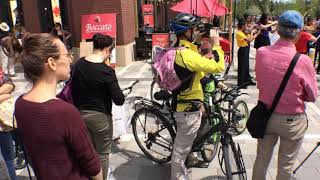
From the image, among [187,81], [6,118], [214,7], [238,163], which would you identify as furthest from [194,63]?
[214,7]

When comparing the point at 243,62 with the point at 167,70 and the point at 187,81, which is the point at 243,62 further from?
the point at 167,70

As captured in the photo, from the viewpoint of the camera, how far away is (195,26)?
337 centimetres

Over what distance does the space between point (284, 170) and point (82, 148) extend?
77.6 inches

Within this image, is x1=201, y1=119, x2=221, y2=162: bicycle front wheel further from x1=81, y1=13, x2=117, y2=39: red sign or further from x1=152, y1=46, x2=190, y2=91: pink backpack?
x1=81, y1=13, x2=117, y2=39: red sign

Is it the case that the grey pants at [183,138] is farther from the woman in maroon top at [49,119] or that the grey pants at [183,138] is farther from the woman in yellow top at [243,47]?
the woman in yellow top at [243,47]

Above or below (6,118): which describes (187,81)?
above

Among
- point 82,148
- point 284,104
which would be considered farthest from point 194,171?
point 82,148

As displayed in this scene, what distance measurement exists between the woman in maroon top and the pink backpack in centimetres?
154

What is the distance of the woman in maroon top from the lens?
1.67 metres

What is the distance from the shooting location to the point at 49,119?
1655 mm

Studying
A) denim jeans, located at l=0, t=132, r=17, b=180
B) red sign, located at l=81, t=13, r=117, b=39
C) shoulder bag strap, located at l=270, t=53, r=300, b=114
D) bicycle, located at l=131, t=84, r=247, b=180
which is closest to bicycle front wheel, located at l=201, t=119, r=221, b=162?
bicycle, located at l=131, t=84, r=247, b=180

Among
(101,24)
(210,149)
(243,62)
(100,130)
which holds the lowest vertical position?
(210,149)

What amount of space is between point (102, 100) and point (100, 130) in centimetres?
31

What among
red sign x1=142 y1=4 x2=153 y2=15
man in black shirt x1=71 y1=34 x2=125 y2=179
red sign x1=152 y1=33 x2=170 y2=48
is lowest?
red sign x1=152 y1=33 x2=170 y2=48
